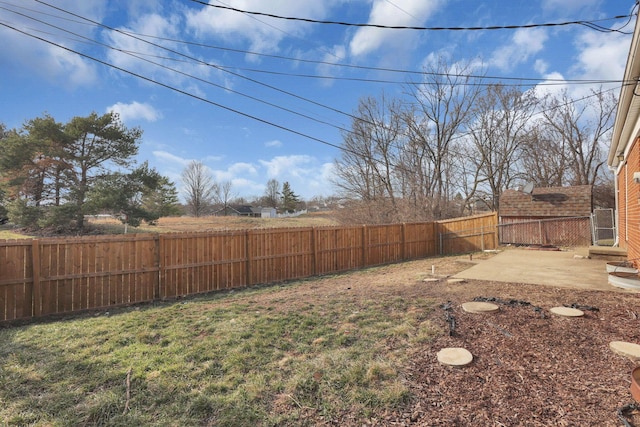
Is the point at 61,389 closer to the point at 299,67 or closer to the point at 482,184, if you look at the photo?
the point at 299,67

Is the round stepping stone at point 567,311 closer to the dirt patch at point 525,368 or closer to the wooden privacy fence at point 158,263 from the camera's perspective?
the dirt patch at point 525,368

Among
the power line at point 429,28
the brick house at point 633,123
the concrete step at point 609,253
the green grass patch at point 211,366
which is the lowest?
the green grass patch at point 211,366

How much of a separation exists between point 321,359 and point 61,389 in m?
2.17

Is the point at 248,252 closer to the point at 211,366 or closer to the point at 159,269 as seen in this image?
the point at 159,269

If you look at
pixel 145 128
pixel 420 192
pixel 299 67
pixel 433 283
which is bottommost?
pixel 433 283

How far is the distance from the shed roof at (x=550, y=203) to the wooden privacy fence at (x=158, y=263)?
9.18 m

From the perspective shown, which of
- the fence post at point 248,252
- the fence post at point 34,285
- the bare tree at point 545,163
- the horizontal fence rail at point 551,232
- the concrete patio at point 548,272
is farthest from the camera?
the bare tree at point 545,163

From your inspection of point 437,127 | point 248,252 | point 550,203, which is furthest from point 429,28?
point 437,127

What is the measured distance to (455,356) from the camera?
3000 millimetres

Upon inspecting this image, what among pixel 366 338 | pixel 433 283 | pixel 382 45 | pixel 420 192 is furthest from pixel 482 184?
pixel 366 338

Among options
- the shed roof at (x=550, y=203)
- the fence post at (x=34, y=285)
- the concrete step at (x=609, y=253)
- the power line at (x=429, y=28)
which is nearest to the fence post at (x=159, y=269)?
the fence post at (x=34, y=285)

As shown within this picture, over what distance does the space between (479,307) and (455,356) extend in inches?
68.7

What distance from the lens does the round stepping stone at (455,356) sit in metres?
2.87

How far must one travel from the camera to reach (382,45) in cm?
880
